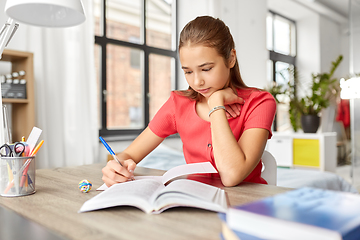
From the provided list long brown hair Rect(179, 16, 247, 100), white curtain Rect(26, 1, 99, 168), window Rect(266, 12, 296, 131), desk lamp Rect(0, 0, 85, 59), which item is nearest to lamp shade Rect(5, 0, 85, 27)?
desk lamp Rect(0, 0, 85, 59)

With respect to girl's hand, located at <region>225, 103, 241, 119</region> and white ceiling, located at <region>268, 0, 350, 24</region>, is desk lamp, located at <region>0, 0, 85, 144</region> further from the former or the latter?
white ceiling, located at <region>268, 0, 350, 24</region>

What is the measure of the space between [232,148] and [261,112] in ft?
0.69

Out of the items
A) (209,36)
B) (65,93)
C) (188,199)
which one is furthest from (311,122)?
(188,199)

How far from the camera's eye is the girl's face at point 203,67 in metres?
1.06

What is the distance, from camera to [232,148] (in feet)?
3.10

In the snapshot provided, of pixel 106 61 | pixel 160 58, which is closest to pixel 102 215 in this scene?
pixel 106 61

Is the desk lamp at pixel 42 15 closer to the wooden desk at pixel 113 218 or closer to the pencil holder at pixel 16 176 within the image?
the pencil holder at pixel 16 176

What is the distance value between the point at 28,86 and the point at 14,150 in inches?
65.6

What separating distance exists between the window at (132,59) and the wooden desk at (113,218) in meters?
2.53

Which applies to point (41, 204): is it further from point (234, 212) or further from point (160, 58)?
point (160, 58)

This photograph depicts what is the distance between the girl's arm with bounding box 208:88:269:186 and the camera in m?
0.91

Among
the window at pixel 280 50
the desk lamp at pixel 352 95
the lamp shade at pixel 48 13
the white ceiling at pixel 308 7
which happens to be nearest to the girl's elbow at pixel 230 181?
the lamp shade at pixel 48 13

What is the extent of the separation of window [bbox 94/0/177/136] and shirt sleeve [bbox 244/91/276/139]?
2.35 m

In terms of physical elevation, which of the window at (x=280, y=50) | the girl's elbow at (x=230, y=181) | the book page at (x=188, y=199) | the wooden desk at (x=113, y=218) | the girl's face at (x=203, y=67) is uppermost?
the window at (x=280, y=50)
